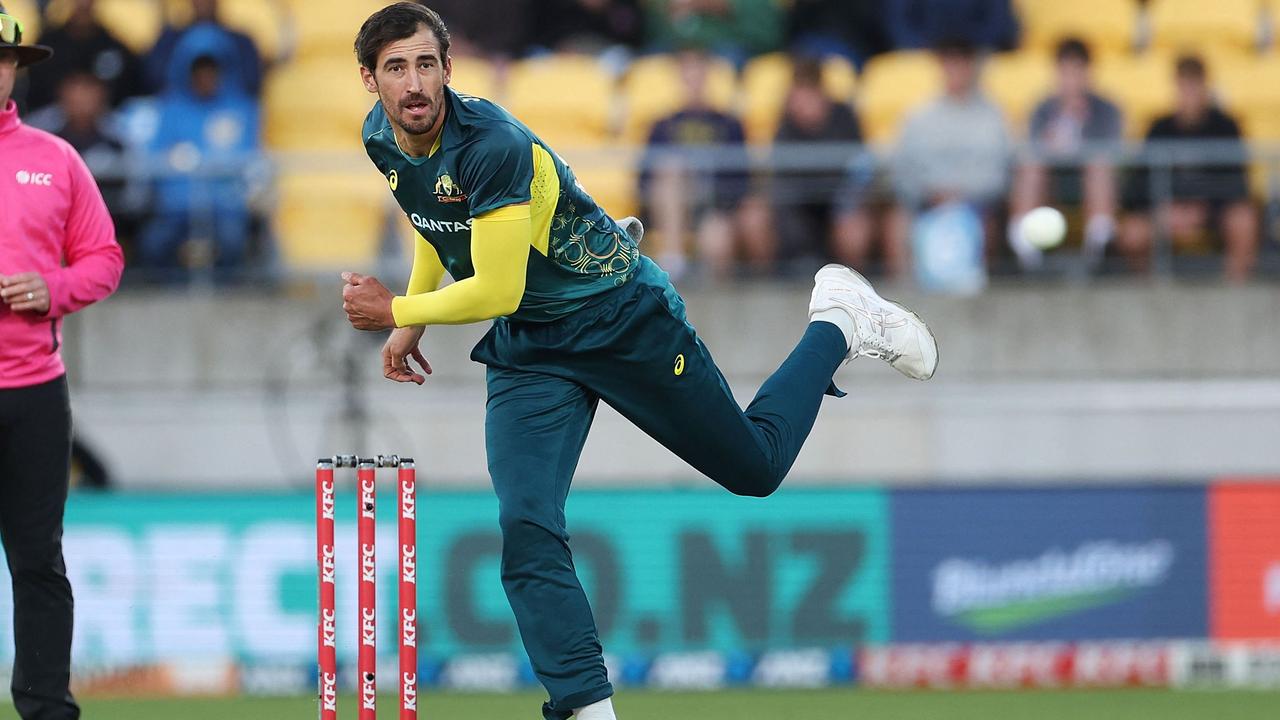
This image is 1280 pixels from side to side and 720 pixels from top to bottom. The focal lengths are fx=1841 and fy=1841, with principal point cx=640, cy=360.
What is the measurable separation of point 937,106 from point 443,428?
3316 millimetres

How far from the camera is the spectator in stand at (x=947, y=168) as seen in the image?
10.0m

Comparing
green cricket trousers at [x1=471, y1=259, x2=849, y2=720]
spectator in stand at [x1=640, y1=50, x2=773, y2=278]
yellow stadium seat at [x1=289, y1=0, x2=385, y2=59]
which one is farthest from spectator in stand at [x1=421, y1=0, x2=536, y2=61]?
green cricket trousers at [x1=471, y1=259, x2=849, y2=720]

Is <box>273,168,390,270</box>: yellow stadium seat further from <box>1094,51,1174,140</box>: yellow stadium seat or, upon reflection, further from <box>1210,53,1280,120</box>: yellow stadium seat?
<box>1210,53,1280,120</box>: yellow stadium seat

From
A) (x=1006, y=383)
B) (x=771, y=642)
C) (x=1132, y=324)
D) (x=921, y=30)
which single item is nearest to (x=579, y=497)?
(x=771, y=642)

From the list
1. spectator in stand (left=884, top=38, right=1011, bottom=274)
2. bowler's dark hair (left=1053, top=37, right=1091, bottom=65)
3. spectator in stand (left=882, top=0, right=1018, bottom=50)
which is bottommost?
spectator in stand (left=884, top=38, right=1011, bottom=274)

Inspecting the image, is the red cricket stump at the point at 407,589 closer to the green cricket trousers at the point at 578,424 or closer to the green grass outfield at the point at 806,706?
the green cricket trousers at the point at 578,424

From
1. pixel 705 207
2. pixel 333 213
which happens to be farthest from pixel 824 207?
pixel 333 213

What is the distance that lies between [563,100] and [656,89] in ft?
1.92

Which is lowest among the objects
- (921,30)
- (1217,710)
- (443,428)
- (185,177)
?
(1217,710)

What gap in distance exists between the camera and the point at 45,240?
5539 millimetres

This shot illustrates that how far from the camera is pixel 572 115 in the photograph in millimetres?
11234

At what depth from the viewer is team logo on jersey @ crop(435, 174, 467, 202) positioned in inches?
190

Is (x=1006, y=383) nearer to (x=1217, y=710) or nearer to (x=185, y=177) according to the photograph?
(x=1217, y=710)

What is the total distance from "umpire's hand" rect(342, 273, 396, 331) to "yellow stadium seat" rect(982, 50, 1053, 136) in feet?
22.6
